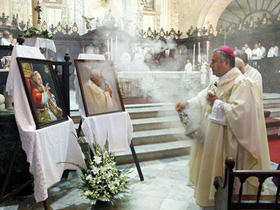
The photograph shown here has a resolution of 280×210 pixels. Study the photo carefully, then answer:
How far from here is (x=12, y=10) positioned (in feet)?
41.4

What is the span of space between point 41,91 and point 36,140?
54 cm

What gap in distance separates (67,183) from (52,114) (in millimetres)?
1254

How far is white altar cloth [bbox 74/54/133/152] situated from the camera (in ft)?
9.55

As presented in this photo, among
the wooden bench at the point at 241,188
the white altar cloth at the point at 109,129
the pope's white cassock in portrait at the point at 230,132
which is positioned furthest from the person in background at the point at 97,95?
the wooden bench at the point at 241,188

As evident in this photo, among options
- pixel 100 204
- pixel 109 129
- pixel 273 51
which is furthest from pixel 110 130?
pixel 273 51

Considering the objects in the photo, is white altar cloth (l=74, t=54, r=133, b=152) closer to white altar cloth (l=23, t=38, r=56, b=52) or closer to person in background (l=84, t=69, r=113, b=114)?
person in background (l=84, t=69, r=113, b=114)

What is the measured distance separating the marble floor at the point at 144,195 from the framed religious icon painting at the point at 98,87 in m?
0.84

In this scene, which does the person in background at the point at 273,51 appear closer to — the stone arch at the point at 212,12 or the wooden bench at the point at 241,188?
the stone arch at the point at 212,12

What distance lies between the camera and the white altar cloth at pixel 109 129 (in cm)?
291

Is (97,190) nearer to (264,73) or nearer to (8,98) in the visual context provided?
(8,98)

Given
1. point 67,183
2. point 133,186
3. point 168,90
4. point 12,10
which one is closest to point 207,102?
point 133,186

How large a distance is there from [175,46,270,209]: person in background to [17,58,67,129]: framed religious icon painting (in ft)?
5.07

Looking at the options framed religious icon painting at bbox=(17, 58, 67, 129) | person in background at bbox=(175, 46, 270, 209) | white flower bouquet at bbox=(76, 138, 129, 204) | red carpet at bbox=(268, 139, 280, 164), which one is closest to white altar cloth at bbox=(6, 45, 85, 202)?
framed religious icon painting at bbox=(17, 58, 67, 129)

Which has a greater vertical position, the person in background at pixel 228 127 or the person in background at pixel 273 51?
the person in background at pixel 273 51
